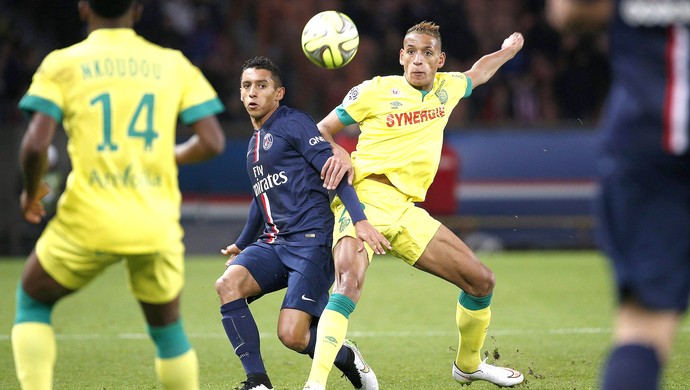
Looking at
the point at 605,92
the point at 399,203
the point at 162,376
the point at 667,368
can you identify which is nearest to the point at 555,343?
the point at 667,368

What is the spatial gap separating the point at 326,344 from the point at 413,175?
4.58ft

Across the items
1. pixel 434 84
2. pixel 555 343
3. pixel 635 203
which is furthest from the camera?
pixel 555 343

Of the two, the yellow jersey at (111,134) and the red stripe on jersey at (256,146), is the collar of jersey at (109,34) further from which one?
the red stripe on jersey at (256,146)

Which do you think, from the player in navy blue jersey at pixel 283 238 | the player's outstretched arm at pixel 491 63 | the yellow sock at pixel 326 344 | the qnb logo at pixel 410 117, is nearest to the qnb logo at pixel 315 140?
the player in navy blue jersey at pixel 283 238

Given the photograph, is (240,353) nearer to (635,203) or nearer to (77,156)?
(77,156)

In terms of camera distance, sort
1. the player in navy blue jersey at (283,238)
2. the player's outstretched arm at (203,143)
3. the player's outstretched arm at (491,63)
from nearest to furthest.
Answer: the player's outstretched arm at (203,143), the player in navy blue jersey at (283,238), the player's outstretched arm at (491,63)

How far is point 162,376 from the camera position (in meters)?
4.38

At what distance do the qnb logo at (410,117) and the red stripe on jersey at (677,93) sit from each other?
3.32 m

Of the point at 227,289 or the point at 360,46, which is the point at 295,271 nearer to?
the point at 227,289

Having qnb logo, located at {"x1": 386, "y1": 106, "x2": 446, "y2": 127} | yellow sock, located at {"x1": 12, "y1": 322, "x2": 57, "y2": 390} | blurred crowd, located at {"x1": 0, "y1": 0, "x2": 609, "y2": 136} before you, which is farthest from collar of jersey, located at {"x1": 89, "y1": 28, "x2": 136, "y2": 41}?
blurred crowd, located at {"x1": 0, "y1": 0, "x2": 609, "y2": 136}

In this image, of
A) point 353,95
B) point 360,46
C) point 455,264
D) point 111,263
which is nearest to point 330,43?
point 353,95

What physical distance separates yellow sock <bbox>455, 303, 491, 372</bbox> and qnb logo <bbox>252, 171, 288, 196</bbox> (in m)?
1.39

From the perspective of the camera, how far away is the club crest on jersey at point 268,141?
249 inches

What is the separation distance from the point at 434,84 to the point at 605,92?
40.0 feet
